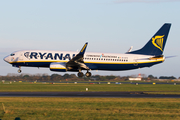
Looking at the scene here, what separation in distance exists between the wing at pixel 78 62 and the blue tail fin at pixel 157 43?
12.2 meters

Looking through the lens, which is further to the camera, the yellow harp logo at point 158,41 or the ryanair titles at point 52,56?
the yellow harp logo at point 158,41

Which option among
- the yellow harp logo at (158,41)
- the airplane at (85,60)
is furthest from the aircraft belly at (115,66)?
the yellow harp logo at (158,41)

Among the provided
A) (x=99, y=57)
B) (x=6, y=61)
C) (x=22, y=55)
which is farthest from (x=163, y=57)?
(x=6, y=61)

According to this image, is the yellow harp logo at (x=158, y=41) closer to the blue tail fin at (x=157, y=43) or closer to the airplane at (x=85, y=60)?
the blue tail fin at (x=157, y=43)

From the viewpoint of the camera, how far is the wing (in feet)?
166

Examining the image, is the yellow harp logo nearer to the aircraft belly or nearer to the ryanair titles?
the aircraft belly

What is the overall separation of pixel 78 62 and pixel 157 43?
18729 mm

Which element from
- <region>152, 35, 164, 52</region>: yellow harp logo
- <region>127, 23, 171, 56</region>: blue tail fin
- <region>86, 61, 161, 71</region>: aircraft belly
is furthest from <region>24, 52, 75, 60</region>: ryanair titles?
<region>152, 35, 164, 52</region>: yellow harp logo

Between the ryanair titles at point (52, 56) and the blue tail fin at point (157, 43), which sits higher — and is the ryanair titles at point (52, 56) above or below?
below

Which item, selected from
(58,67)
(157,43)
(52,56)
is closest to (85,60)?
(58,67)

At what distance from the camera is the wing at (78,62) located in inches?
1992

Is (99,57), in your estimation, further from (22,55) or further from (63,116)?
(63,116)

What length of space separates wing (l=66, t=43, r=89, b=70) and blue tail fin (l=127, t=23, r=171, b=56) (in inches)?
479

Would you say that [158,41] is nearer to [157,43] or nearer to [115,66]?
[157,43]
